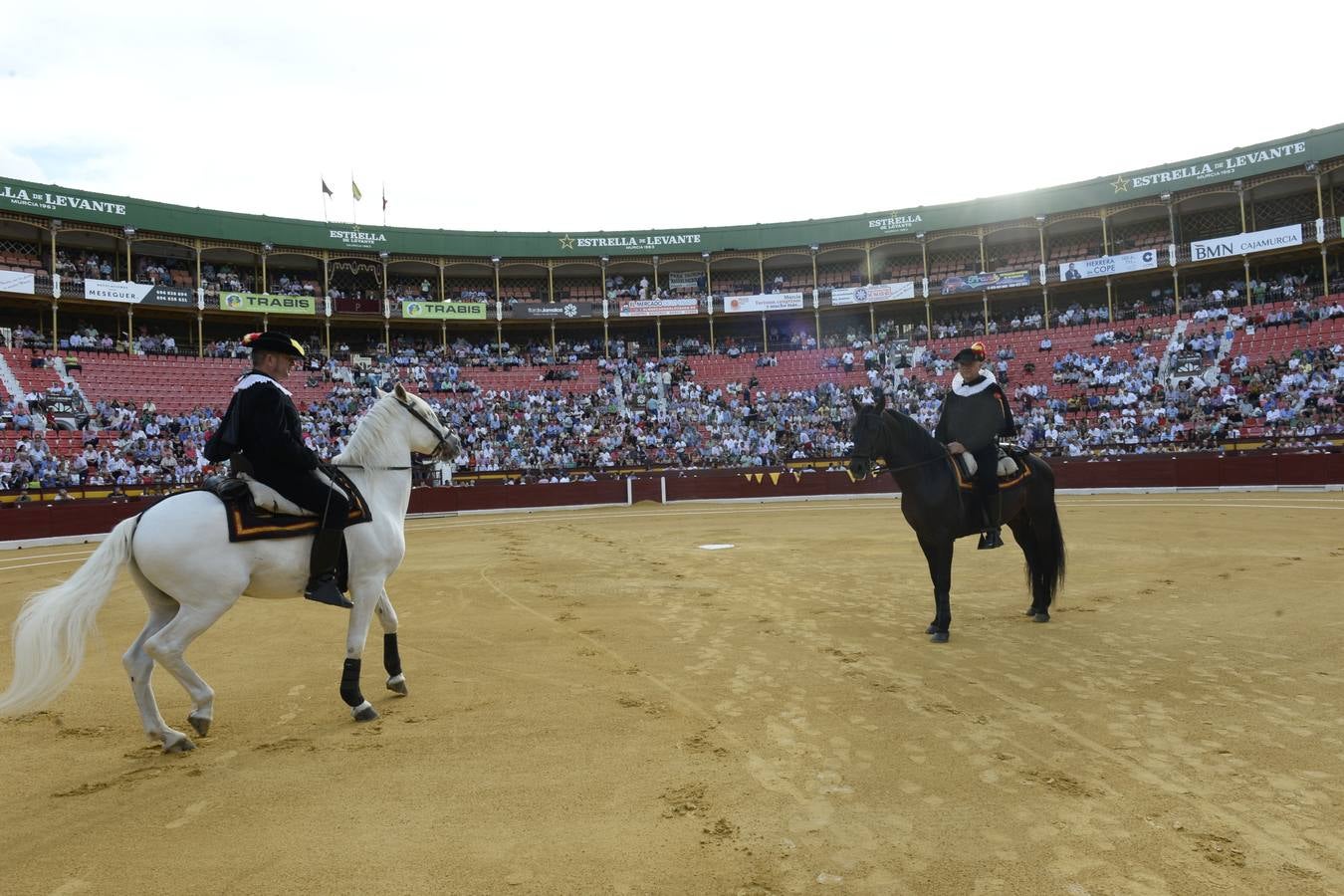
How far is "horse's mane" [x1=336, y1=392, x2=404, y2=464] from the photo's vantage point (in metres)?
5.44

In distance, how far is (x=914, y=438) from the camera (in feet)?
23.8

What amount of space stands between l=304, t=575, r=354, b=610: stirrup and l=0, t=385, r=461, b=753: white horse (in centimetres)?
8

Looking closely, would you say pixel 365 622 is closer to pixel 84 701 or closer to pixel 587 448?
pixel 84 701

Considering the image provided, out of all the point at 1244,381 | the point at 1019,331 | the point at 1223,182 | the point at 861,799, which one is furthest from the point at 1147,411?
the point at 861,799

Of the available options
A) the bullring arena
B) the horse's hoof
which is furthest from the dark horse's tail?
the horse's hoof

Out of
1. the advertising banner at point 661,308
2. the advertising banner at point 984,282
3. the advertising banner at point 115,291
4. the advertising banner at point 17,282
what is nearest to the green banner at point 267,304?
the advertising banner at point 115,291

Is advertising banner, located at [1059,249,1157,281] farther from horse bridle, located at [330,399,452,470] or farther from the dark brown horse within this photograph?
horse bridle, located at [330,399,452,470]

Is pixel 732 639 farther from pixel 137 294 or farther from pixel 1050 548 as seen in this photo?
pixel 137 294

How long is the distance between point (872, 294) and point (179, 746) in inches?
1601

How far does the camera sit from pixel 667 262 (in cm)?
4519

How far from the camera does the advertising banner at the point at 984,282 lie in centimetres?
3878

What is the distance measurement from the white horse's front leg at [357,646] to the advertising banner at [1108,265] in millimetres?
40420

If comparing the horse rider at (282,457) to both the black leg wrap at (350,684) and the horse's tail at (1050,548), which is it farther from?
the horse's tail at (1050,548)

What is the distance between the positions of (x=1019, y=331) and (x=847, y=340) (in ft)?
28.8
